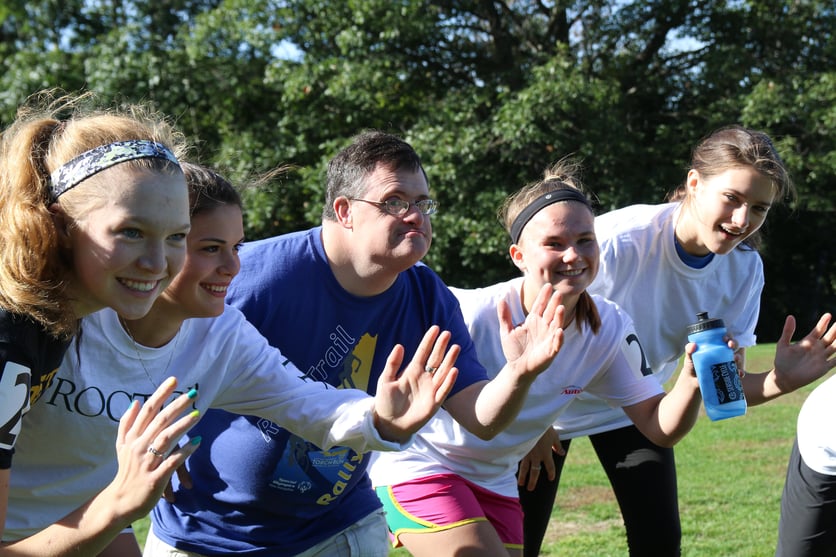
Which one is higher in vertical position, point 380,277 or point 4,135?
point 4,135

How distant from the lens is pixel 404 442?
10.0ft

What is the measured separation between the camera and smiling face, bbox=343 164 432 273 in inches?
135

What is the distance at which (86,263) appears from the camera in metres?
2.51

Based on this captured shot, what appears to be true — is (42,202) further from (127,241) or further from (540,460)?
(540,460)

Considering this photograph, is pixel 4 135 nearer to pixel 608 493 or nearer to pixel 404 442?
pixel 404 442

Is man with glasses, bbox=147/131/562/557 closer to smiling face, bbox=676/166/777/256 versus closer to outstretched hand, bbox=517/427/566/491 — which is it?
outstretched hand, bbox=517/427/566/491

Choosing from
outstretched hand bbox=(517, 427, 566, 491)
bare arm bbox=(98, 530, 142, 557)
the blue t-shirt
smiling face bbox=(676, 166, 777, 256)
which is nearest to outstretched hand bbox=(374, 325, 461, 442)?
the blue t-shirt

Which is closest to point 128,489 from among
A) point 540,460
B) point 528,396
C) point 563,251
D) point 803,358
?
point 528,396

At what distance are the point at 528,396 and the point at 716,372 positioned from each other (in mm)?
762

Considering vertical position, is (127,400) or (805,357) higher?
(127,400)

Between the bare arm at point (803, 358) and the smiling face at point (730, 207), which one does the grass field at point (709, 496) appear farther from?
the smiling face at point (730, 207)

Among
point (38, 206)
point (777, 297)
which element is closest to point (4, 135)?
point (38, 206)

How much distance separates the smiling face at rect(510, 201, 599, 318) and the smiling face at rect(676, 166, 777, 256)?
34.0 inches

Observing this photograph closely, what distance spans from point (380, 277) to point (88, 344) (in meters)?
1.07
